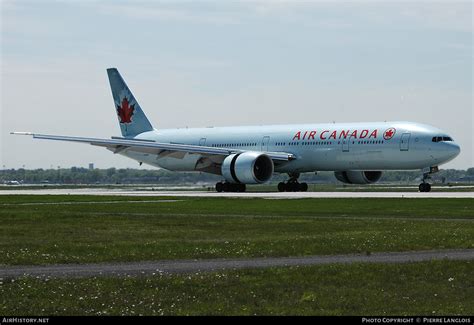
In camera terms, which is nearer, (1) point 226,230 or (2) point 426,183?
(1) point 226,230

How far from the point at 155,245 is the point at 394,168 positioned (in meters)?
41.5

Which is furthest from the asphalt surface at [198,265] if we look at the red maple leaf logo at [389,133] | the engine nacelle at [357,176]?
the engine nacelle at [357,176]

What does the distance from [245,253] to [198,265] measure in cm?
256

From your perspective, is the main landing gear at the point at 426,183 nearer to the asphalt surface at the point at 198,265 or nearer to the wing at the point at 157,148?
the wing at the point at 157,148

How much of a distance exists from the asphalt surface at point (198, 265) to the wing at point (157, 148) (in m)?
45.9

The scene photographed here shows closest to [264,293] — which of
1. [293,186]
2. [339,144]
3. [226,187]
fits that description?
[339,144]

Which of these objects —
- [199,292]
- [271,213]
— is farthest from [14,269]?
[271,213]

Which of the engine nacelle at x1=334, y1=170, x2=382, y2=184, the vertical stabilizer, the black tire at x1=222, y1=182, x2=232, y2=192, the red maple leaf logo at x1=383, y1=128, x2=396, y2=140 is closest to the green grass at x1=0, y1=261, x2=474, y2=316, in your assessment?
the red maple leaf logo at x1=383, y1=128, x2=396, y2=140

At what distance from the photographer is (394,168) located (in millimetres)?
64562

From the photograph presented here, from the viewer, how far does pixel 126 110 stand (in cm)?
8244

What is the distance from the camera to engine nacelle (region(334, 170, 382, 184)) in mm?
70938

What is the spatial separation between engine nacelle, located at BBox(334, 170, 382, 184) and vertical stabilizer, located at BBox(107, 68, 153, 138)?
63.7ft

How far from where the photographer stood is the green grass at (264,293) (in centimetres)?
1473

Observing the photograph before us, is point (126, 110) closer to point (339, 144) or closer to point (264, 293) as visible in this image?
point (339, 144)
